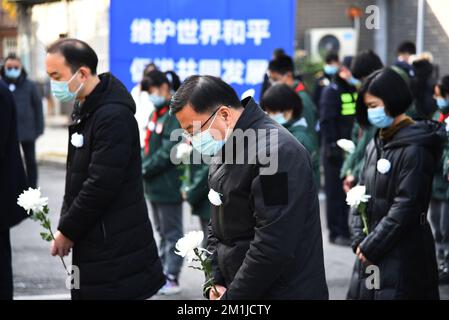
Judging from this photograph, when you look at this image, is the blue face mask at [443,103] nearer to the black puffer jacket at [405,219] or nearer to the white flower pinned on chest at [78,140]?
the black puffer jacket at [405,219]

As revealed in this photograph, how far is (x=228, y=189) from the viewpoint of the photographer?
125 inches

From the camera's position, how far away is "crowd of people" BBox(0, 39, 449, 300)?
10.2ft

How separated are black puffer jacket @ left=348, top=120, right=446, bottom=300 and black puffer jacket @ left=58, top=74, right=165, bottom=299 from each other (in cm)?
130

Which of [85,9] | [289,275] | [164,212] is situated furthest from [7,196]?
[85,9]

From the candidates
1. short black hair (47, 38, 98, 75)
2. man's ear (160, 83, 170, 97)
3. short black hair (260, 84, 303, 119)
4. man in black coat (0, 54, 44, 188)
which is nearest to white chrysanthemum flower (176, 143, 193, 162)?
man's ear (160, 83, 170, 97)

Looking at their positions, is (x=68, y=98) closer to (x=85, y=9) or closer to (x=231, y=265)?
(x=231, y=265)

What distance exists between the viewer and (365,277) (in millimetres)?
4738

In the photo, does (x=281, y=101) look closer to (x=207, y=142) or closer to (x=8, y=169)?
(x=8, y=169)

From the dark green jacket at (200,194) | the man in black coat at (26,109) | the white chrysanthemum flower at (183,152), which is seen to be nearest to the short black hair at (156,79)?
the white chrysanthemum flower at (183,152)

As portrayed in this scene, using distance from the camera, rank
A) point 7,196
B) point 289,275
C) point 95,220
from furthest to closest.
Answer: point 7,196, point 95,220, point 289,275

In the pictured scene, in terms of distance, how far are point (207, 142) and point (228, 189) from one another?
0.73 feet

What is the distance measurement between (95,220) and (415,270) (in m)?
1.77

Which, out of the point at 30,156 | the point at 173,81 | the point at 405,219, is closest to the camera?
the point at 405,219

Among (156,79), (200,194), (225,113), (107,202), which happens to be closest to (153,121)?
(156,79)
